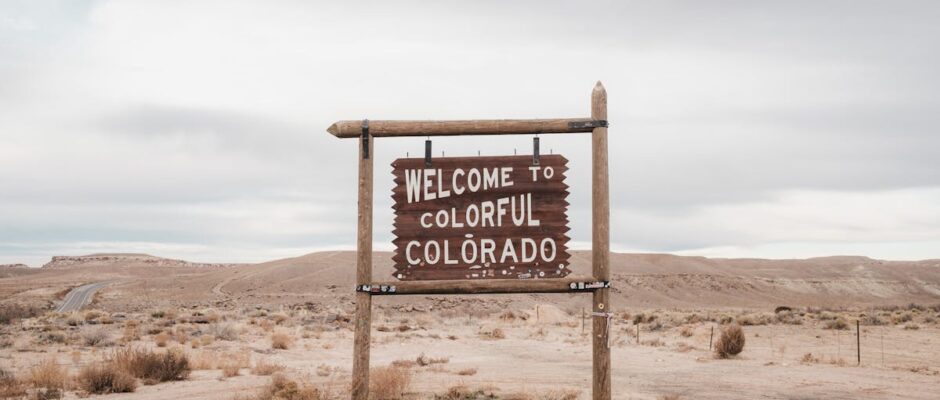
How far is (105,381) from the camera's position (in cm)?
1051

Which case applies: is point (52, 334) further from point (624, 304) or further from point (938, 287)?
point (938, 287)

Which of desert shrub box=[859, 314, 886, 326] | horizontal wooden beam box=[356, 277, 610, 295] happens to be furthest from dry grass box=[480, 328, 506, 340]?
horizontal wooden beam box=[356, 277, 610, 295]

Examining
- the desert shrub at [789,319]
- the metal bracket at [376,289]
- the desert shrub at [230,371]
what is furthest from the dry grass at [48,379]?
the desert shrub at [789,319]

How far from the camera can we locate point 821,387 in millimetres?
11617

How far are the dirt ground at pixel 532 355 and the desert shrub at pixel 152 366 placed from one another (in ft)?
0.76

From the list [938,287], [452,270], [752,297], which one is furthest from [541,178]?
[938,287]

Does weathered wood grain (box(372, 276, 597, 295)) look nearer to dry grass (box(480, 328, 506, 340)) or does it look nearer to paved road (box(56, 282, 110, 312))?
dry grass (box(480, 328, 506, 340))

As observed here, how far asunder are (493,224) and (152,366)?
7.31 m

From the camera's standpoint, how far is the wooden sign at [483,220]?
7871 millimetres

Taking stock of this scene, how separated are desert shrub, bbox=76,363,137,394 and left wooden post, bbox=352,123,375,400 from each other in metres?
4.69

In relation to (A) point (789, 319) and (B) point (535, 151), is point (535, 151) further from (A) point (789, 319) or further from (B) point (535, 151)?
(A) point (789, 319)

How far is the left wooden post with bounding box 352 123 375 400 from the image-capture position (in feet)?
26.3

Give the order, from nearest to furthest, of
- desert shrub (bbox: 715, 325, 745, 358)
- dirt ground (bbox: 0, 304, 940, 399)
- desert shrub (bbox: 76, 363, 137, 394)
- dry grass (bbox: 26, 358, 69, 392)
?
desert shrub (bbox: 76, 363, 137, 394)
dry grass (bbox: 26, 358, 69, 392)
dirt ground (bbox: 0, 304, 940, 399)
desert shrub (bbox: 715, 325, 745, 358)

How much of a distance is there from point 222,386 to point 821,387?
9819 millimetres
